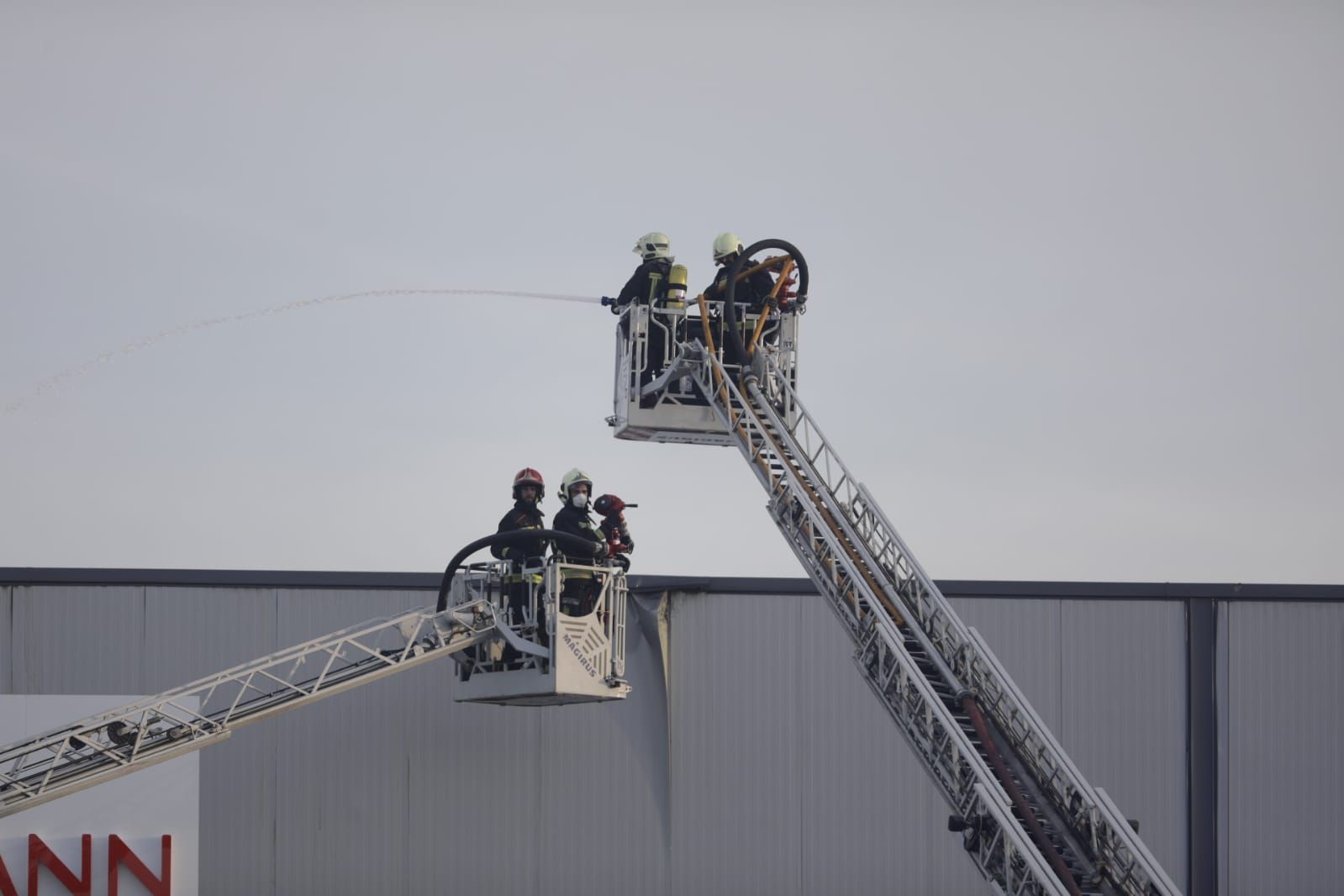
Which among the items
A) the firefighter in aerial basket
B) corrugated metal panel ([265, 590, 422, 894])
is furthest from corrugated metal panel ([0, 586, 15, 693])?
the firefighter in aerial basket

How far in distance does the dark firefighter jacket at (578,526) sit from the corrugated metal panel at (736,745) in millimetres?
4480

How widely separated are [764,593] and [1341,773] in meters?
9.01

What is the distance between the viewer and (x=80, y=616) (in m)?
24.5

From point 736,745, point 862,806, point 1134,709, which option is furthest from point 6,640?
point 1134,709

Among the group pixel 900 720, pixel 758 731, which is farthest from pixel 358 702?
pixel 900 720

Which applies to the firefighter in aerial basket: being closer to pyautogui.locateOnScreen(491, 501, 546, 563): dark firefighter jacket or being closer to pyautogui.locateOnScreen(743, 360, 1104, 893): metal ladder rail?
pyautogui.locateOnScreen(491, 501, 546, 563): dark firefighter jacket

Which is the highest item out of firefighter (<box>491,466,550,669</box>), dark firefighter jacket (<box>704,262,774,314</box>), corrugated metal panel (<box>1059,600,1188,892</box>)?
dark firefighter jacket (<box>704,262,774,314</box>)

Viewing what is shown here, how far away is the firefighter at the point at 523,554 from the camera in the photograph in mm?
19781

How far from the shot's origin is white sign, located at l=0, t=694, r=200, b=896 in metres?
23.3

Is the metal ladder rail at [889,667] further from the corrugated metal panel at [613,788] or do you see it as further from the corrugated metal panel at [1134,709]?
the corrugated metal panel at [1134,709]

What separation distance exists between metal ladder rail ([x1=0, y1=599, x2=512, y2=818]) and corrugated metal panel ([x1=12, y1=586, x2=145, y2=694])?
304cm

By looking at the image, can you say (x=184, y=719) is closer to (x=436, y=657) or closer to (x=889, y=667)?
(x=436, y=657)

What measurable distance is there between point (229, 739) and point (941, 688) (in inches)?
447

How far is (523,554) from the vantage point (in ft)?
65.5
